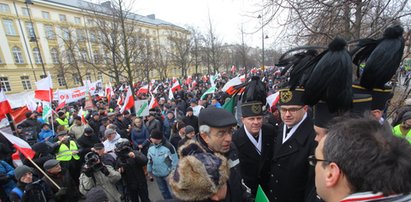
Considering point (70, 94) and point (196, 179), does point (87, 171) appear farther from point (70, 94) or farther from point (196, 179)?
point (70, 94)

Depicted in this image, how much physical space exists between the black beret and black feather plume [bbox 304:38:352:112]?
0.75 metres

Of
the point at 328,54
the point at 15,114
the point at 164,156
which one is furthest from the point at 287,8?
the point at 15,114

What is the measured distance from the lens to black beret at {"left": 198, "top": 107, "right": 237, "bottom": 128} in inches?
79.2

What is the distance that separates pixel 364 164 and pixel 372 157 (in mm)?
46

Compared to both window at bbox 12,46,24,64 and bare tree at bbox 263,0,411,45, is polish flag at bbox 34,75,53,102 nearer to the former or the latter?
bare tree at bbox 263,0,411,45

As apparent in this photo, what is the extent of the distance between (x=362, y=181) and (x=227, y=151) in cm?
135

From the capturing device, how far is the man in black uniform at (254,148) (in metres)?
2.74

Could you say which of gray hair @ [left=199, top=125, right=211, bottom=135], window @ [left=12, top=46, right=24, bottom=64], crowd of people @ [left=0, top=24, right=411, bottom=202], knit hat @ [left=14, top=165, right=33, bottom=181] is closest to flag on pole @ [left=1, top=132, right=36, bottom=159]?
crowd of people @ [left=0, top=24, right=411, bottom=202]

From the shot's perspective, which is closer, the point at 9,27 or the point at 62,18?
the point at 9,27

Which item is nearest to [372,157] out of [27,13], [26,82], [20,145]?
[20,145]

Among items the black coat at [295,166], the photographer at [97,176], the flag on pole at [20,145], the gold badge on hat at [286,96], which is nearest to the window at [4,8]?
the flag on pole at [20,145]

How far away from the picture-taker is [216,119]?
80.1 inches

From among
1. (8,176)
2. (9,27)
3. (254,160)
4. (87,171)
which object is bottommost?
(8,176)

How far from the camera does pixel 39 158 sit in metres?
4.37
